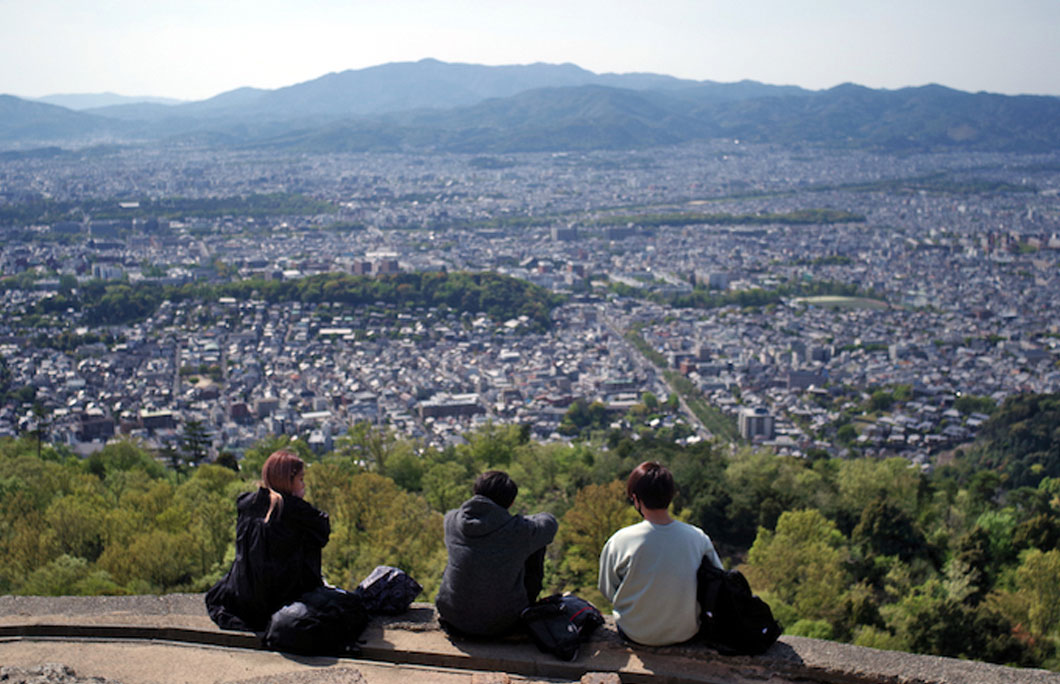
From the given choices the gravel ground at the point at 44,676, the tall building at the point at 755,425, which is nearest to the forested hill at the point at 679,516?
the gravel ground at the point at 44,676

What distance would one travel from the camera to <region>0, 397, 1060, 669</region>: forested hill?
256 inches

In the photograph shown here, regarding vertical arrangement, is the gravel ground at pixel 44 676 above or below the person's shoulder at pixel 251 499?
below

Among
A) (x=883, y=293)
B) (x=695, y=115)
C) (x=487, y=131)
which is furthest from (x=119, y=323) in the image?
(x=695, y=115)

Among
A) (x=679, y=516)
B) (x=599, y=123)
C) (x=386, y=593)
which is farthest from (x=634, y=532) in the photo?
(x=599, y=123)

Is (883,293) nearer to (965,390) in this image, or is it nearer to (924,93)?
(965,390)

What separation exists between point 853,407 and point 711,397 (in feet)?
11.3

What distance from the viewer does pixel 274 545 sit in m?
2.67

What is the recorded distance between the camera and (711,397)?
72.6ft

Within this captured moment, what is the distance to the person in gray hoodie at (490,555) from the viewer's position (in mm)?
2574

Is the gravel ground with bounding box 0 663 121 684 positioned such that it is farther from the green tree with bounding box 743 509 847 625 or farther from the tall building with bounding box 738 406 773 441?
the tall building with bounding box 738 406 773 441

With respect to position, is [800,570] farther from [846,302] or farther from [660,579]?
[846,302]

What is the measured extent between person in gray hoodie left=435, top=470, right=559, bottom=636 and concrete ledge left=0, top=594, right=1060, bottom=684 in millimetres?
108

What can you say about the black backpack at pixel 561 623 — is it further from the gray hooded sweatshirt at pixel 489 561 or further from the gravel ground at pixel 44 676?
the gravel ground at pixel 44 676

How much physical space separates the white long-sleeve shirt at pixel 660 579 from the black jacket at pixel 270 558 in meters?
0.93
